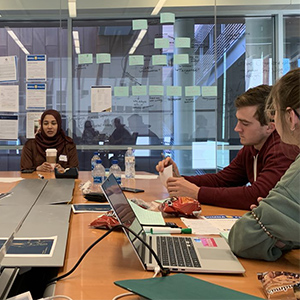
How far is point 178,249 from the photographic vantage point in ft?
3.41

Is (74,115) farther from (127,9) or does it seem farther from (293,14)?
(293,14)

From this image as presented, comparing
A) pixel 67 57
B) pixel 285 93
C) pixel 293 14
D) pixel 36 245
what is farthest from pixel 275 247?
pixel 293 14

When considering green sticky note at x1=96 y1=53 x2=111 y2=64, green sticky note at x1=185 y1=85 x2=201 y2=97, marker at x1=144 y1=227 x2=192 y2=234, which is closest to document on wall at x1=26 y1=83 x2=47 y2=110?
green sticky note at x1=96 y1=53 x2=111 y2=64

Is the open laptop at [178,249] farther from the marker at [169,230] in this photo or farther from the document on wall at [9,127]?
the document on wall at [9,127]

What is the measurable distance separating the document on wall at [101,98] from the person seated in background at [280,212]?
11.7 ft

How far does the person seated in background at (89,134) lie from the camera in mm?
4516

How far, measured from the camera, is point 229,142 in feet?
15.0

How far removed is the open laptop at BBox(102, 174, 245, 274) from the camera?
909 millimetres

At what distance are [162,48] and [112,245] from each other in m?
3.73

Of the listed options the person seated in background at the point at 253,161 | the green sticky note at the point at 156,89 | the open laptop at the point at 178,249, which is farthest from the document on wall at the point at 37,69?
the open laptop at the point at 178,249

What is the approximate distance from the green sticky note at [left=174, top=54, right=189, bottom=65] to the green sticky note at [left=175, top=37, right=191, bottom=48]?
114 millimetres

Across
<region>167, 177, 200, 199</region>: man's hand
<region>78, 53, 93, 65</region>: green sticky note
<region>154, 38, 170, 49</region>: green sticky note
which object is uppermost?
<region>154, 38, 170, 49</region>: green sticky note

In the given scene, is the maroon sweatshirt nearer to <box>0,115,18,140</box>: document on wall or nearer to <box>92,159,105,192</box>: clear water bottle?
<box>92,159,105,192</box>: clear water bottle

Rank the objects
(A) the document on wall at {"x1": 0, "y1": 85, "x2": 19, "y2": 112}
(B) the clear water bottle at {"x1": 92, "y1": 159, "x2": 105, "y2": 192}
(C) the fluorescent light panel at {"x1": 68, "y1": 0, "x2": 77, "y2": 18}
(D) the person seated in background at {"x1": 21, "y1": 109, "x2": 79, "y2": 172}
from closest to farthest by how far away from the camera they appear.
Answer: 1. (B) the clear water bottle at {"x1": 92, "y1": 159, "x2": 105, "y2": 192}
2. (D) the person seated in background at {"x1": 21, "y1": 109, "x2": 79, "y2": 172}
3. (C) the fluorescent light panel at {"x1": 68, "y1": 0, "x2": 77, "y2": 18}
4. (A) the document on wall at {"x1": 0, "y1": 85, "x2": 19, "y2": 112}
